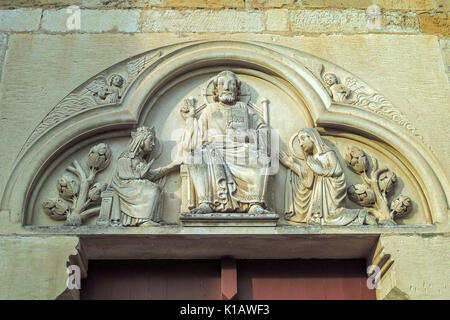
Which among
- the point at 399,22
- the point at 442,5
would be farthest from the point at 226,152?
the point at 442,5

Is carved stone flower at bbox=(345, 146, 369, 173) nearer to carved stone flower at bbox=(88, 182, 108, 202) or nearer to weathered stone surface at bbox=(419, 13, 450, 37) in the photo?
weathered stone surface at bbox=(419, 13, 450, 37)

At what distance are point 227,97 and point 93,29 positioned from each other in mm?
1311

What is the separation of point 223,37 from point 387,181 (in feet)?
5.94

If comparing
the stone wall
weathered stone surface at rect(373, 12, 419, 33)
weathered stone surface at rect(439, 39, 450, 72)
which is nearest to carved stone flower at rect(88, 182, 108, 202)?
the stone wall

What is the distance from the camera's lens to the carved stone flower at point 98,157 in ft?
17.4

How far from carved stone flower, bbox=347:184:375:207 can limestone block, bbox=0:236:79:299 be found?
6.78ft

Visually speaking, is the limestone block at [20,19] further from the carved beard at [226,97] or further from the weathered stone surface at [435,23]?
the weathered stone surface at [435,23]

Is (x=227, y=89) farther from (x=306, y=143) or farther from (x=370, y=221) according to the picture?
(x=370, y=221)

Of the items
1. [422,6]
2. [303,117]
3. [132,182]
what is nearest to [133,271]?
[132,182]

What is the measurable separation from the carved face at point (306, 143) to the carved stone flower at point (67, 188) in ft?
5.72

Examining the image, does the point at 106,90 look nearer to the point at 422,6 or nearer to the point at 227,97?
the point at 227,97

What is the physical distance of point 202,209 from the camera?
5016mm

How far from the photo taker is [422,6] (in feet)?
20.3

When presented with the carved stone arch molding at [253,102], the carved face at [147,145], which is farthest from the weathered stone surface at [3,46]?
the carved face at [147,145]
